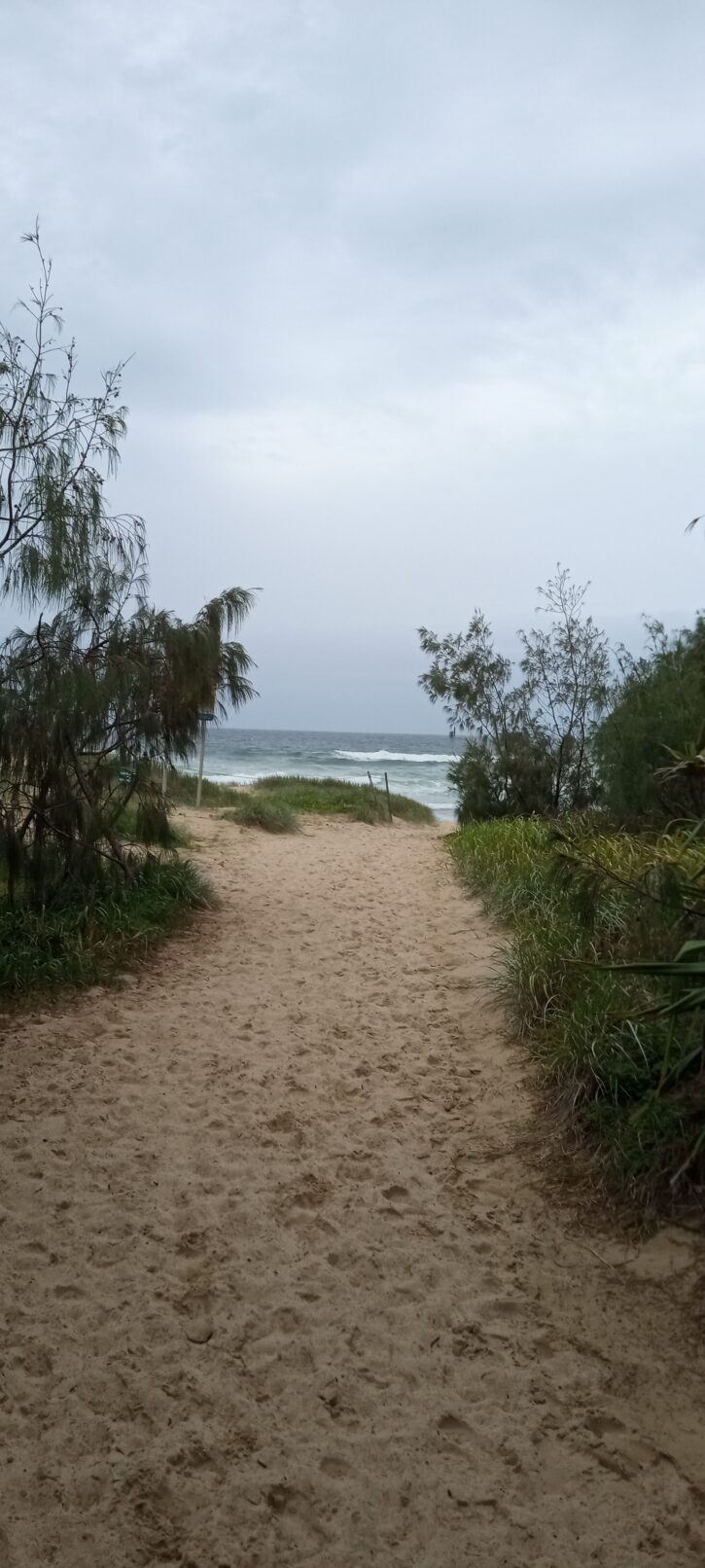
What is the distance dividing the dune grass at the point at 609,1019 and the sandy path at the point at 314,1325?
1.00ft

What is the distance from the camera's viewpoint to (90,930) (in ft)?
21.6

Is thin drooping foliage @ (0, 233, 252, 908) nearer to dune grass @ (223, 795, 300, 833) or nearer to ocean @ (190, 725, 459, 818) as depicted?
dune grass @ (223, 795, 300, 833)

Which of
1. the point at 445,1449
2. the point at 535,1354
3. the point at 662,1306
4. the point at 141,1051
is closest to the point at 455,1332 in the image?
the point at 535,1354

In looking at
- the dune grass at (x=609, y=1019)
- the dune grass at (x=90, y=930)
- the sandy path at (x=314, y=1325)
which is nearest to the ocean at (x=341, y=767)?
the dune grass at (x=90, y=930)

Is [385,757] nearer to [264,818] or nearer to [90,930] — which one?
[264,818]

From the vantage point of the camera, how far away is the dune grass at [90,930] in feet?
19.4

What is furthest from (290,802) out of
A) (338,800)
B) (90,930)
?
(90,930)

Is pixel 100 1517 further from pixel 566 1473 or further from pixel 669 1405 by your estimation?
pixel 669 1405

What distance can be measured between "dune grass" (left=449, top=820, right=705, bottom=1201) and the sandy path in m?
0.30

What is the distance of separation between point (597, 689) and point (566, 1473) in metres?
13.0

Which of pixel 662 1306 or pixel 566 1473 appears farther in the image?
pixel 662 1306

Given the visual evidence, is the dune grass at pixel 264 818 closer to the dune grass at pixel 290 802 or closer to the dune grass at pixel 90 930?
the dune grass at pixel 290 802

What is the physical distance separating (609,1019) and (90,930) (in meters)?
3.80

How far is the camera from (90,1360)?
107 inches
